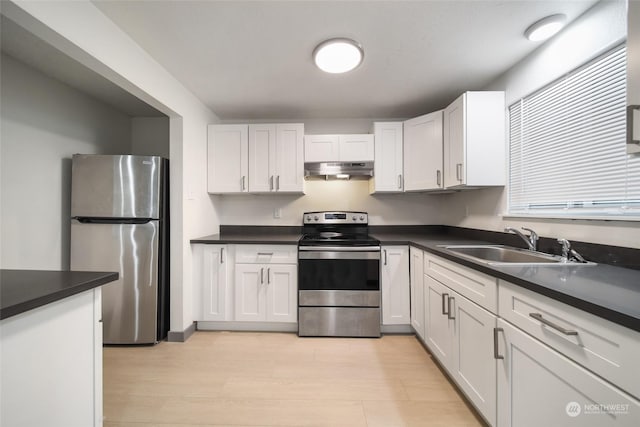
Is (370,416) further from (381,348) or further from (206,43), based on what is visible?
(206,43)

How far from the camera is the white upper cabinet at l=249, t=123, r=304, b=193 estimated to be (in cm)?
259

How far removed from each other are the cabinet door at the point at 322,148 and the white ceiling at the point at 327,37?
369 mm

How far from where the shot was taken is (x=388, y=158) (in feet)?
8.46

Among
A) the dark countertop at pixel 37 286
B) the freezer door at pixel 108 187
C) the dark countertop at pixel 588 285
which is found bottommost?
the dark countertop at pixel 588 285

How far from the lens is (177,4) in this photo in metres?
1.32

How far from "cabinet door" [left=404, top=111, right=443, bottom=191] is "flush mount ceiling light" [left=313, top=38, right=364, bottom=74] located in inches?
39.0

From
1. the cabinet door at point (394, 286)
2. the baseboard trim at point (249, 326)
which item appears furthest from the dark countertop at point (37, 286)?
the cabinet door at point (394, 286)

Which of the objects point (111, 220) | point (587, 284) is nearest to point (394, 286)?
point (587, 284)

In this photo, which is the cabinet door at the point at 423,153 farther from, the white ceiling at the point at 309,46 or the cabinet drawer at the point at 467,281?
the cabinet drawer at the point at 467,281

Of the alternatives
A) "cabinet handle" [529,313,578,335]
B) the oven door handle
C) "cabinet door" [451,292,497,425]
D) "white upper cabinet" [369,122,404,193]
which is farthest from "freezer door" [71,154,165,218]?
"cabinet handle" [529,313,578,335]

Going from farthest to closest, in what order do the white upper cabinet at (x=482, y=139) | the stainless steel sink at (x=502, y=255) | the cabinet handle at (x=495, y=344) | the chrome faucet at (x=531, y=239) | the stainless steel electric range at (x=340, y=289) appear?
the stainless steel electric range at (x=340, y=289), the white upper cabinet at (x=482, y=139), the chrome faucet at (x=531, y=239), the stainless steel sink at (x=502, y=255), the cabinet handle at (x=495, y=344)

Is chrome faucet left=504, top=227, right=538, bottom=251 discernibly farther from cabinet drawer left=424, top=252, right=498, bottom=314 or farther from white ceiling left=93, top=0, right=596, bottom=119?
white ceiling left=93, top=0, right=596, bottom=119

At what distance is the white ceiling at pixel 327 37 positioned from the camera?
4.40 ft

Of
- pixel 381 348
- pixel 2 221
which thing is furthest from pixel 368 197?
pixel 2 221
